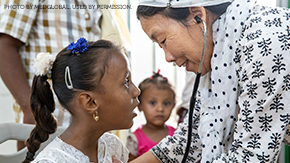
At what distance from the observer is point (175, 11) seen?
4.52 ft

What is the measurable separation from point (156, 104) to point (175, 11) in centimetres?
171

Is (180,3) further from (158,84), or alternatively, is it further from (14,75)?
(158,84)

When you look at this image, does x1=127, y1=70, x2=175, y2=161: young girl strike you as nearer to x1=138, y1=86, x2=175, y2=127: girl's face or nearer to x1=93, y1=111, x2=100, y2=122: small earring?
x1=138, y1=86, x2=175, y2=127: girl's face

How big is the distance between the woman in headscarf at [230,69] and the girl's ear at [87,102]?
14.8 inches

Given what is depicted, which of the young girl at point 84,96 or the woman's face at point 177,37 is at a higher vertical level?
the woman's face at point 177,37

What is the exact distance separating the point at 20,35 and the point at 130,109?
2.80ft

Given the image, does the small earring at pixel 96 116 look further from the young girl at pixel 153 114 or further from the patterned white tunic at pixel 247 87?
the young girl at pixel 153 114

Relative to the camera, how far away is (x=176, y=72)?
5102 millimetres

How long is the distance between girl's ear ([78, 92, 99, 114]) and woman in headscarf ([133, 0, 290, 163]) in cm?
38

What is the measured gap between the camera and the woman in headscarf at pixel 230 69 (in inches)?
46.6

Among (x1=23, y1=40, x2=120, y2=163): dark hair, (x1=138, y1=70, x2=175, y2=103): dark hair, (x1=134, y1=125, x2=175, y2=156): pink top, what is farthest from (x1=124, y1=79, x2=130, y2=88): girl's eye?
(x1=138, y1=70, x2=175, y2=103): dark hair

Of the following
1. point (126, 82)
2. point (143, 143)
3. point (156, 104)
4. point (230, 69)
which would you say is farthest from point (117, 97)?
point (156, 104)

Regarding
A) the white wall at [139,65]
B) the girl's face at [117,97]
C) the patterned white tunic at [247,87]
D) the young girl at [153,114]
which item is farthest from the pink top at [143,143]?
the girl's face at [117,97]

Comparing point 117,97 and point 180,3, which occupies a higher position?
point 180,3
